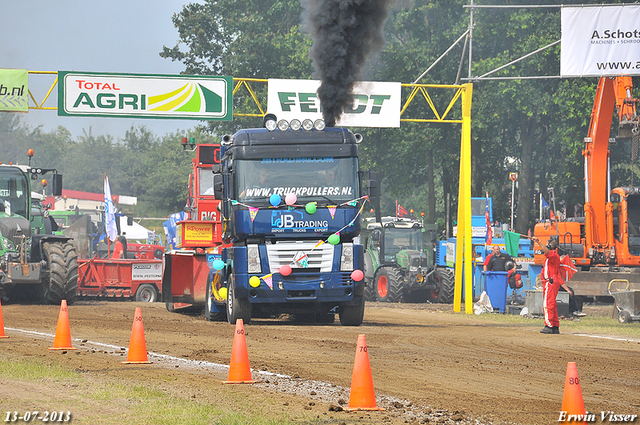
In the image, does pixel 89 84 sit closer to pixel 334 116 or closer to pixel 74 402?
pixel 334 116

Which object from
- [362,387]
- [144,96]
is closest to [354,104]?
[144,96]

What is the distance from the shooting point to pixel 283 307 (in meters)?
16.1

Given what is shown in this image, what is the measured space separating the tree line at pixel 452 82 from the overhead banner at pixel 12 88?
23.3 m

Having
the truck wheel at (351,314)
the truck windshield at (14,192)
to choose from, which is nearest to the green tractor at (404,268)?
the truck windshield at (14,192)

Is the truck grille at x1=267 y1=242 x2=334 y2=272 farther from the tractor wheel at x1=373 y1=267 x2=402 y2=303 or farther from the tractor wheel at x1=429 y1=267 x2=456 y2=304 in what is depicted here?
the tractor wheel at x1=429 y1=267 x2=456 y2=304

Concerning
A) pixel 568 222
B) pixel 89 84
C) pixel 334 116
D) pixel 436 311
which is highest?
pixel 89 84

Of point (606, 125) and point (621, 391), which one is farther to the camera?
point (606, 125)

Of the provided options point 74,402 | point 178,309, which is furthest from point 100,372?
point 178,309

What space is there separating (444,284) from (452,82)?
23376 mm

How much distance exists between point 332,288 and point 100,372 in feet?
20.6

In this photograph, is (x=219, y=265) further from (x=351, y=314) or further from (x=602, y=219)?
(x=602, y=219)

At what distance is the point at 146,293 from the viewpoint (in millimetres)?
29078

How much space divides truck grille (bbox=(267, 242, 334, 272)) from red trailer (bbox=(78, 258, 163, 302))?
45.4 ft

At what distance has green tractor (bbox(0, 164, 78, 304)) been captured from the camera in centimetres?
2073
